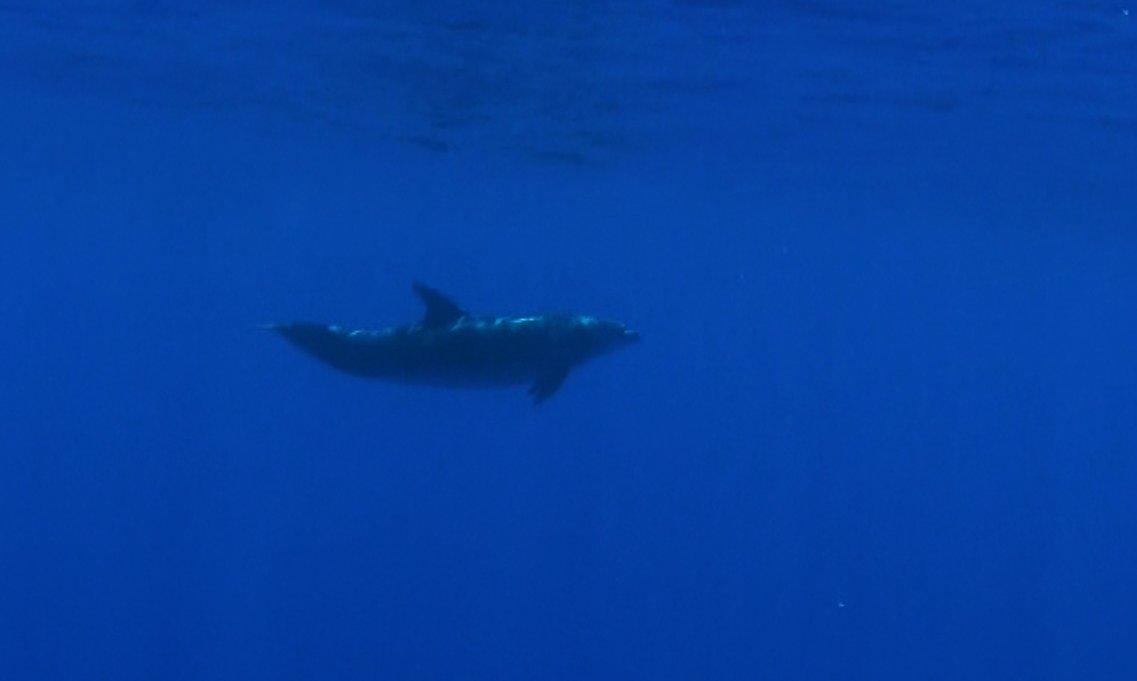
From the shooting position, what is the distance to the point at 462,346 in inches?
567

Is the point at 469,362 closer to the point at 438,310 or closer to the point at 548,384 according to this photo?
the point at 438,310

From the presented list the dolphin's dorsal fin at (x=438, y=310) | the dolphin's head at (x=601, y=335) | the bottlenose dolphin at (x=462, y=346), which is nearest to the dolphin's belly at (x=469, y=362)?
the bottlenose dolphin at (x=462, y=346)

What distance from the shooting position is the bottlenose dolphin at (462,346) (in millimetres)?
14469

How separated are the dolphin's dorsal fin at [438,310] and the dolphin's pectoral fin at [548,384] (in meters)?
1.18

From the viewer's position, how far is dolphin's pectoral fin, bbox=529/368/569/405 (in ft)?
48.5

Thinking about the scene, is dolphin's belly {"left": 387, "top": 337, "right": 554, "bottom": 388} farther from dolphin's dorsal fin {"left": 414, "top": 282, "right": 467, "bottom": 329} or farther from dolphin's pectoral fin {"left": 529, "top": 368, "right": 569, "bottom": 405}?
dolphin's dorsal fin {"left": 414, "top": 282, "right": 467, "bottom": 329}

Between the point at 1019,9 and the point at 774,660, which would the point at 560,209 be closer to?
the point at 774,660

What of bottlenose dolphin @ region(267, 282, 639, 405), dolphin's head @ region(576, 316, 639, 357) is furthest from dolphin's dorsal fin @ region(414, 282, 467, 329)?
dolphin's head @ region(576, 316, 639, 357)

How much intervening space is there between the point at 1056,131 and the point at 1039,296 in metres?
39.1

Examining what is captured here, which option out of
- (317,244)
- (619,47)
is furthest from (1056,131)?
(317,244)

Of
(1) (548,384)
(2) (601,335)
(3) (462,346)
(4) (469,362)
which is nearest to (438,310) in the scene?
(3) (462,346)

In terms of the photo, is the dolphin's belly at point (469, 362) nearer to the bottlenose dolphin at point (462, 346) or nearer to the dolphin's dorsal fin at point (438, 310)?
the bottlenose dolphin at point (462, 346)

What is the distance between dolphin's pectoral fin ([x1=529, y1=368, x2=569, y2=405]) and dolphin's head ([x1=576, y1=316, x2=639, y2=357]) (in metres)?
0.48

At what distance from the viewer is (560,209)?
47.5 metres
